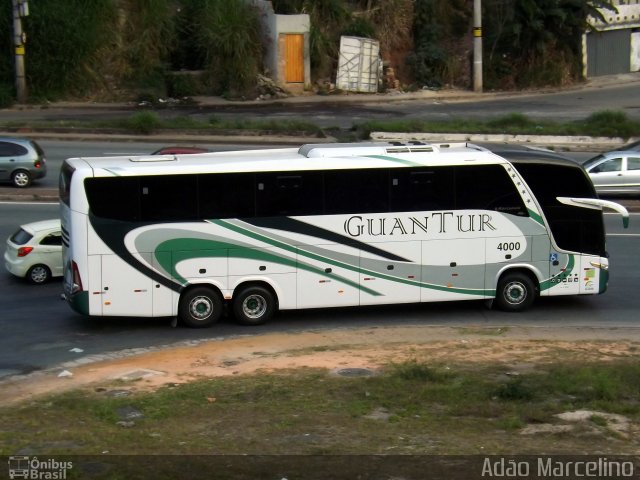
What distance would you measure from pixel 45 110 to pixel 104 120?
5933 millimetres

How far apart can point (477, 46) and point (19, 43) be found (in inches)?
805

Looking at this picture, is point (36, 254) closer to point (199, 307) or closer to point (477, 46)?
point (199, 307)

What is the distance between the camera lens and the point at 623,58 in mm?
59375

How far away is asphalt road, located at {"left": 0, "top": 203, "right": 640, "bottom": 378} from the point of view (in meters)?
16.7

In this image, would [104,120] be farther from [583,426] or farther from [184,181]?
[583,426]

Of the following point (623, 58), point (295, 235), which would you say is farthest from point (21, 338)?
point (623, 58)

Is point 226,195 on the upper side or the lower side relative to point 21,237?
upper

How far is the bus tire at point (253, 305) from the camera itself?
17.9 metres

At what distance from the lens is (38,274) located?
20.5 m

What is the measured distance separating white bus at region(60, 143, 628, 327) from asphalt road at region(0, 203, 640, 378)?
0.39 metres

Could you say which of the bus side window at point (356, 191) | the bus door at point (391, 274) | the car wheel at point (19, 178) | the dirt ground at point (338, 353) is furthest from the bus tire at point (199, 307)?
the car wheel at point (19, 178)

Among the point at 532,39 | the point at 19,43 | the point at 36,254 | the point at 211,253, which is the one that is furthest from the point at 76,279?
the point at 532,39

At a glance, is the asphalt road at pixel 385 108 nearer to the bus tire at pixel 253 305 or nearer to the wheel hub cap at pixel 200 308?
the bus tire at pixel 253 305

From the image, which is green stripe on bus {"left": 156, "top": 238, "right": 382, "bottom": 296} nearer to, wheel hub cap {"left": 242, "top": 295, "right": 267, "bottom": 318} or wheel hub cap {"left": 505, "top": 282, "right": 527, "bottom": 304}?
wheel hub cap {"left": 242, "top": 295, "right": 267, "bottom": 318}
